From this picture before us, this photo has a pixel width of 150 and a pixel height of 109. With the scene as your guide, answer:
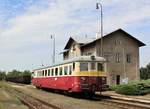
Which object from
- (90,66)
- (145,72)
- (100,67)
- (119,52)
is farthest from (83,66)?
(145,72)

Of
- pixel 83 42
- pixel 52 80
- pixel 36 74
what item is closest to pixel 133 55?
pixel 83 42

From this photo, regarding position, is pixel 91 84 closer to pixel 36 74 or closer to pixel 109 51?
pixel 36 74

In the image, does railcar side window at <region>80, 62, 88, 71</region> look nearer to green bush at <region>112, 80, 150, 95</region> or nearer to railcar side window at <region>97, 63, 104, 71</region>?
railcar side window at <region>97, 63, 104, 71</region>

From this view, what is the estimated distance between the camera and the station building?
50.8 m

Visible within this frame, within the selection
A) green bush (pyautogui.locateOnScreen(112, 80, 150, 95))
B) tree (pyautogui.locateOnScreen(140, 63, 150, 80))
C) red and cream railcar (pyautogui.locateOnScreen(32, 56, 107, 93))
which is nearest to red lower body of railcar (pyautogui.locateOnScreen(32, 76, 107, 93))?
red and cream railcar (pyautogui.locateOnScreen(32, 56, 107, 93))

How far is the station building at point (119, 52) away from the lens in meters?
50.8

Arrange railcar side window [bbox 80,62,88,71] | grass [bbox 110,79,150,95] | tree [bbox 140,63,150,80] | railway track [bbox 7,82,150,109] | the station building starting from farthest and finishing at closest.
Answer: tree [bbox 140,63,150,80]
the station building
grass [bbox 110,79,150,95]
railcar side window [bbox 80,62,88,71]
railway track [bbox 7,82,150,109]

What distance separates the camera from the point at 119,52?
52.1 metres

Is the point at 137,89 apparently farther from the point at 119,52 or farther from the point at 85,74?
the point at 119,52

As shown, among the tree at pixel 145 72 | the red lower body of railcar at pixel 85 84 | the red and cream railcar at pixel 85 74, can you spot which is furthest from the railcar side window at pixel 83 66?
the tree at pixel 145 72

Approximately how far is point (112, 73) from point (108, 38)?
4943mm

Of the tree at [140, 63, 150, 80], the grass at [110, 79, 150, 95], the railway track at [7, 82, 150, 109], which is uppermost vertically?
the tree at [140, 63, 150, 80]

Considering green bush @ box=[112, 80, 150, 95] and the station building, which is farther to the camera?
the station building

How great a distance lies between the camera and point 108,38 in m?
52.0
